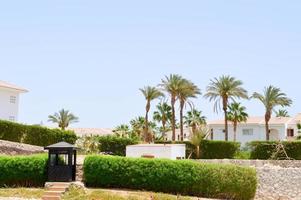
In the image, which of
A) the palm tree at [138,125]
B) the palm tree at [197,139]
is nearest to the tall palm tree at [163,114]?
the palm tree at [138,125]

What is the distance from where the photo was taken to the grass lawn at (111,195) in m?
26.3

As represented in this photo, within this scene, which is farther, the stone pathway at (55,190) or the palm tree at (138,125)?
the palm tree at (138,125)

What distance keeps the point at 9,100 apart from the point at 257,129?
151 feet

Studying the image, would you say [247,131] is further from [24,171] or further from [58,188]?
[58,188]

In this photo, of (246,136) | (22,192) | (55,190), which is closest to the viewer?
(55,190)

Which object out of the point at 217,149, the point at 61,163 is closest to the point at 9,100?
the point at 217,149

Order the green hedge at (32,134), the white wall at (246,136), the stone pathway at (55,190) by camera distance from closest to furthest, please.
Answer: the stone pathway at (55,190) < the green hedge at (32,134) < the white wall at (246,136)

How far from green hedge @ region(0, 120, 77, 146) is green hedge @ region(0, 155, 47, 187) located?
1217 cm

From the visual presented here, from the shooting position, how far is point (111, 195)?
87.9 feet

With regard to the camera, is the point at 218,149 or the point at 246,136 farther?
the point at 246,136

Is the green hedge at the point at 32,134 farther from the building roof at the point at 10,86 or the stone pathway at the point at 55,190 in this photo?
the stone pathway at the point at 55,190

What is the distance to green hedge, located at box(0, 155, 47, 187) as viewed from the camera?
29.7m

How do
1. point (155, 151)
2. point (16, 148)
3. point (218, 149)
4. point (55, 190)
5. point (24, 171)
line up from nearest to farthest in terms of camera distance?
point (55, 190) < point (24, 171) < point (16, 148) < point (155, 151) < point (218, 149)

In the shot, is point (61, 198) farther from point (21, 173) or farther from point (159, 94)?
point (159, 94)
